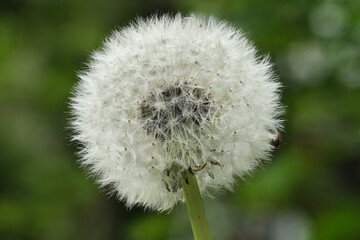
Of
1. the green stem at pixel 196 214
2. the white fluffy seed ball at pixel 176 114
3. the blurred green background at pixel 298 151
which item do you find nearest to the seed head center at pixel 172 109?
the white fluffy seed ball at pixel 176 114

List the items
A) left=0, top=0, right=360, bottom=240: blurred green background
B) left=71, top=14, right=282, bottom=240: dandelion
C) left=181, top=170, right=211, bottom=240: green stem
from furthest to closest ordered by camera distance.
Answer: left=0, top=0, right=360, bottom=240: blurred green background, left=71, top=14, right=282, bottom=240: dandelion, left=181, top=170, right=211, bottom=240: green stem

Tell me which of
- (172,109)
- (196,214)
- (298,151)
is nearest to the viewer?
(196,214)

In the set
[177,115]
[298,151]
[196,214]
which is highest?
[298,151]

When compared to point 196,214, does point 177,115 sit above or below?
above

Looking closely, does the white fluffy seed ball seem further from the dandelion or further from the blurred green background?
the blurred green background

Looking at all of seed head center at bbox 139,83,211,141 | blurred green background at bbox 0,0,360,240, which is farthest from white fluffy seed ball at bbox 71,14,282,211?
blurred green background at bbox 0,0,360,240

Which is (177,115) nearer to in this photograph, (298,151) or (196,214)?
(196,214)

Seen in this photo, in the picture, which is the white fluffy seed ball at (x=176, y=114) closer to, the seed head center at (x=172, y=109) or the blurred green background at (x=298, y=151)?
the seed head center at (x=172, y=109)

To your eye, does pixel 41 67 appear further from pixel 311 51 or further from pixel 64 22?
pixel 311 51

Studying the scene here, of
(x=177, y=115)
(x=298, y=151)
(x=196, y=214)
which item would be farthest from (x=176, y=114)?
(x=298, y=151)
